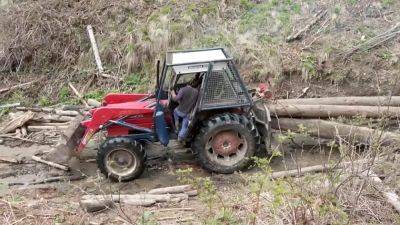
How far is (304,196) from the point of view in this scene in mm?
6242

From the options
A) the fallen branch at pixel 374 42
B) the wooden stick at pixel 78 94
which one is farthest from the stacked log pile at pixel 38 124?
the fallen branch at pixel 374 42

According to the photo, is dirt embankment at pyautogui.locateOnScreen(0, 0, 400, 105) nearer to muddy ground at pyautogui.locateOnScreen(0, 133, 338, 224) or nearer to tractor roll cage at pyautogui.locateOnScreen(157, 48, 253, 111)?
muddy ground at pyautogui.locateOnScreen(0, 133, 338, 224)

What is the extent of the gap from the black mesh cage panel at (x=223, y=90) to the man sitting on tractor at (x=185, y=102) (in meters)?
0.20

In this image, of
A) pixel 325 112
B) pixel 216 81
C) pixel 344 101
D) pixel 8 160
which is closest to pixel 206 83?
pixel 216 81

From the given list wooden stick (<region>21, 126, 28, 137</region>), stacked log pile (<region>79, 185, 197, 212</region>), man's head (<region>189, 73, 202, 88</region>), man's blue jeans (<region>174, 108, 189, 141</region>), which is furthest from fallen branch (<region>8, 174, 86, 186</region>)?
man's head (<region>189, 73, 202, 88</region>)

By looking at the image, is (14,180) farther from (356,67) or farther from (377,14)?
→ (377,14)

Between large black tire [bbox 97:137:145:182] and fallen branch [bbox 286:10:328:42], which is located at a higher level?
fallen branch [bbox 286:10:328:42]

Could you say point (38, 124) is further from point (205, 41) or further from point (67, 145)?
point (205, 41)

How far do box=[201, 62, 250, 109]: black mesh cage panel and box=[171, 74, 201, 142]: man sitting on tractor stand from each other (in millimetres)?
200

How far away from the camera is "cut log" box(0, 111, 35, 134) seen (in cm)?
1154

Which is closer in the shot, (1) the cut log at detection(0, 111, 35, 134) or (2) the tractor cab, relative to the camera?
(2) the tractor cab

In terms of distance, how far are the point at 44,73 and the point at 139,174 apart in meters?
6.01

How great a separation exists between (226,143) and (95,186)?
232 cm

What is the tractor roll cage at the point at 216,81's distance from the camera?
8898mm
